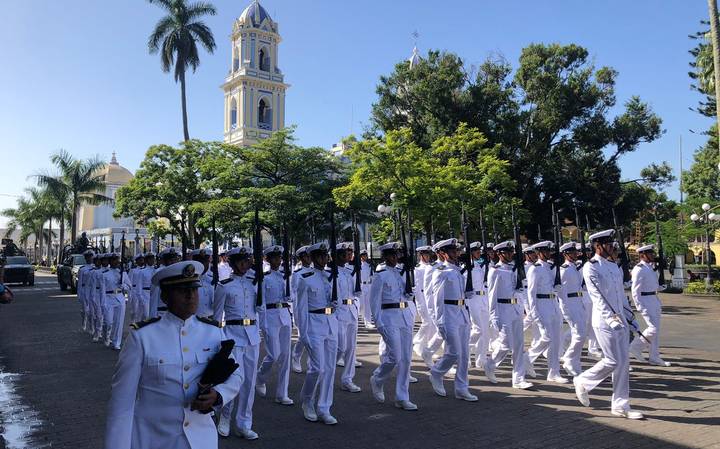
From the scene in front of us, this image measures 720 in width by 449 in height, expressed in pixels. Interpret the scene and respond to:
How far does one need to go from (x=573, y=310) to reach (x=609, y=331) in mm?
2213

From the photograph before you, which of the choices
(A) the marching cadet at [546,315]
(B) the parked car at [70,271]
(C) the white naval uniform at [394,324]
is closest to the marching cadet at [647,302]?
(A) the marching cadet at [546,315]

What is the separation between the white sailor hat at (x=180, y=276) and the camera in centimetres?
307

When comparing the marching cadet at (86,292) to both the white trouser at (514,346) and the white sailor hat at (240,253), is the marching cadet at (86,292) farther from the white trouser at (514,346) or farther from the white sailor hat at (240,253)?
the white trouser at (514,346)

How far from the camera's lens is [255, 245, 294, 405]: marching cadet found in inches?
281

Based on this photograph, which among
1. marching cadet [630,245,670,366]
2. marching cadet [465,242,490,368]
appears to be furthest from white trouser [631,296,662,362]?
marching cadet [465,242,490,368]

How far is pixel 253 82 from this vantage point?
48.8m

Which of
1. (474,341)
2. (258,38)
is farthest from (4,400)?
(258,38)

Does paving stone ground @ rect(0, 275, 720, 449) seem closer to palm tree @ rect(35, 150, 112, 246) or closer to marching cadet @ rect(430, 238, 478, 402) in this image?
marching cadet @ rect(430, 238, 478, 402)

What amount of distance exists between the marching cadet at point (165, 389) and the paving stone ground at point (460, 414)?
9.56ft

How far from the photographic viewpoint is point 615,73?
33469mm

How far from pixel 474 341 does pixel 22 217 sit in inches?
2667

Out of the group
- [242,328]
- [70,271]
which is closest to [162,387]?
[242,328]

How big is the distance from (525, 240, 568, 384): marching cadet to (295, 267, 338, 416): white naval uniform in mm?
3440

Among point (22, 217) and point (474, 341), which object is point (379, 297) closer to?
point (474, 341)
